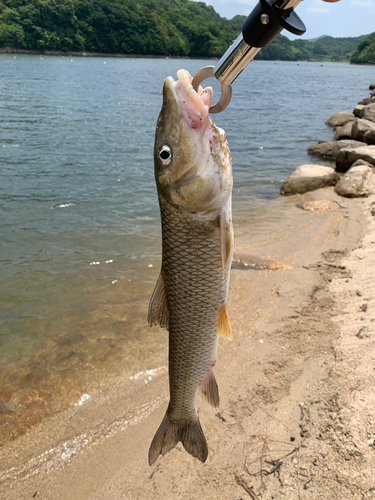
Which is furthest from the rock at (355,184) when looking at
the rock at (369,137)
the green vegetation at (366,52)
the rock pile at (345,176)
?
the green vegetation at (366,52)

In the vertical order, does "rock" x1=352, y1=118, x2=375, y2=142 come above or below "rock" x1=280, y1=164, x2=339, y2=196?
above

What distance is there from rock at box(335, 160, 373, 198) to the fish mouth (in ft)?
31.7

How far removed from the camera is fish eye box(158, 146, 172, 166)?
2.10 meters

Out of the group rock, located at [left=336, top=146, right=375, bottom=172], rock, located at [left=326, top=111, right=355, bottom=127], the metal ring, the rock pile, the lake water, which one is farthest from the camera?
rock, located at [left=326, top=111, right=355, bottom=127]

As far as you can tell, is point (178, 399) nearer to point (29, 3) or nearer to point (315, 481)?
point (315, 481)

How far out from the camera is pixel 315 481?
2607mm

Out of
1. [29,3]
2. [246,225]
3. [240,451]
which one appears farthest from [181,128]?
[29,3]

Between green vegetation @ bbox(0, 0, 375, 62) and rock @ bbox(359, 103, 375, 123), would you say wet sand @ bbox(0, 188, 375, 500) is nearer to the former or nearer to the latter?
rock @ bbox(359, 103, 375, 123)

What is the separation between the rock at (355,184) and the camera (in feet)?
34.3

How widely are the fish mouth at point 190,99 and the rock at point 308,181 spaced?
1029 cm

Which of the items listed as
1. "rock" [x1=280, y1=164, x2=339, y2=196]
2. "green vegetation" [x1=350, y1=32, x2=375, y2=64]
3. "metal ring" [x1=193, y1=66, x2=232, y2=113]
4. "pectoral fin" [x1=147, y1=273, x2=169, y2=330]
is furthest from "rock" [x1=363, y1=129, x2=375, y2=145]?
"green vegetation" [x1=350, y1=32, x2=375, y2=64]

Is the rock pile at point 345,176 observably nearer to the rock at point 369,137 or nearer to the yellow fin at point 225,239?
the rock at point 369,137

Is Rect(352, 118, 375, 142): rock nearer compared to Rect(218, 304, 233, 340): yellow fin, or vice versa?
Rect(218, 304, 233, 340): yellow fin

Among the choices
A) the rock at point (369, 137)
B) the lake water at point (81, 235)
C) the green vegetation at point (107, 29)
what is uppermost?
the green vegetation at point (107, 29)
